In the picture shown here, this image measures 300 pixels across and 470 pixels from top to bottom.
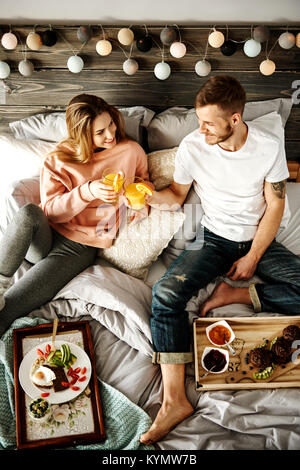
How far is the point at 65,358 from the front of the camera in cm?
147

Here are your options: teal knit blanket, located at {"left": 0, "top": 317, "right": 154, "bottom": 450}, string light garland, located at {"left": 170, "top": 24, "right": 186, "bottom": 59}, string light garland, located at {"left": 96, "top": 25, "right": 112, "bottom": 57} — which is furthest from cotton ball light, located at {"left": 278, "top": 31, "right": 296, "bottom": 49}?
teal knit blanket, located at {"left": 0, "top": 317, "right": 154, "bottom": 450}

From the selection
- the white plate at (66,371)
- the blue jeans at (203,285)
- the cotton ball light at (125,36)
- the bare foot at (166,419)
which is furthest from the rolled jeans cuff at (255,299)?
the cotton ball light at (125,36)

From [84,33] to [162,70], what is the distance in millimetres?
383

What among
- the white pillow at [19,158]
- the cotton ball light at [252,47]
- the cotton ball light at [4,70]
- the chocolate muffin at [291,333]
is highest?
the cotton ball light at [252,47]

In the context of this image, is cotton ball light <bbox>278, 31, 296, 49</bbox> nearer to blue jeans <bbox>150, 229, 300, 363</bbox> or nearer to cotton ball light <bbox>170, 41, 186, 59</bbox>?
cotton ball light <bbox>170, 41, 186, 59</bbox>

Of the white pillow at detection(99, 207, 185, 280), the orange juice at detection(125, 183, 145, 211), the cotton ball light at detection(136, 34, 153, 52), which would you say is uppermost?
the cotton ball light at detection(136, 34, 153, 52)

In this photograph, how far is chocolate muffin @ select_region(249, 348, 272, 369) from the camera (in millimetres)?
1485

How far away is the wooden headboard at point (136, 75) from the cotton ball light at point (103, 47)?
62 mm

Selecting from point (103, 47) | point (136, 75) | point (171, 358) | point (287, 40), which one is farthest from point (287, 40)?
point (171, 358)

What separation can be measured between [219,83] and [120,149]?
1.70 feet

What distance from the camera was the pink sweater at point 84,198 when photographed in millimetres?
1737

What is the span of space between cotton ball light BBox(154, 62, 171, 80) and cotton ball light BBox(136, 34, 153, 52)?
8cm

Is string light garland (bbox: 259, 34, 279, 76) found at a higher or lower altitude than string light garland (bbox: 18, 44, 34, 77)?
lower

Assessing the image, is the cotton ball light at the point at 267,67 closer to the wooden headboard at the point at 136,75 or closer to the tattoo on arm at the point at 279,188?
the wooden headboard at the point at 136,75
